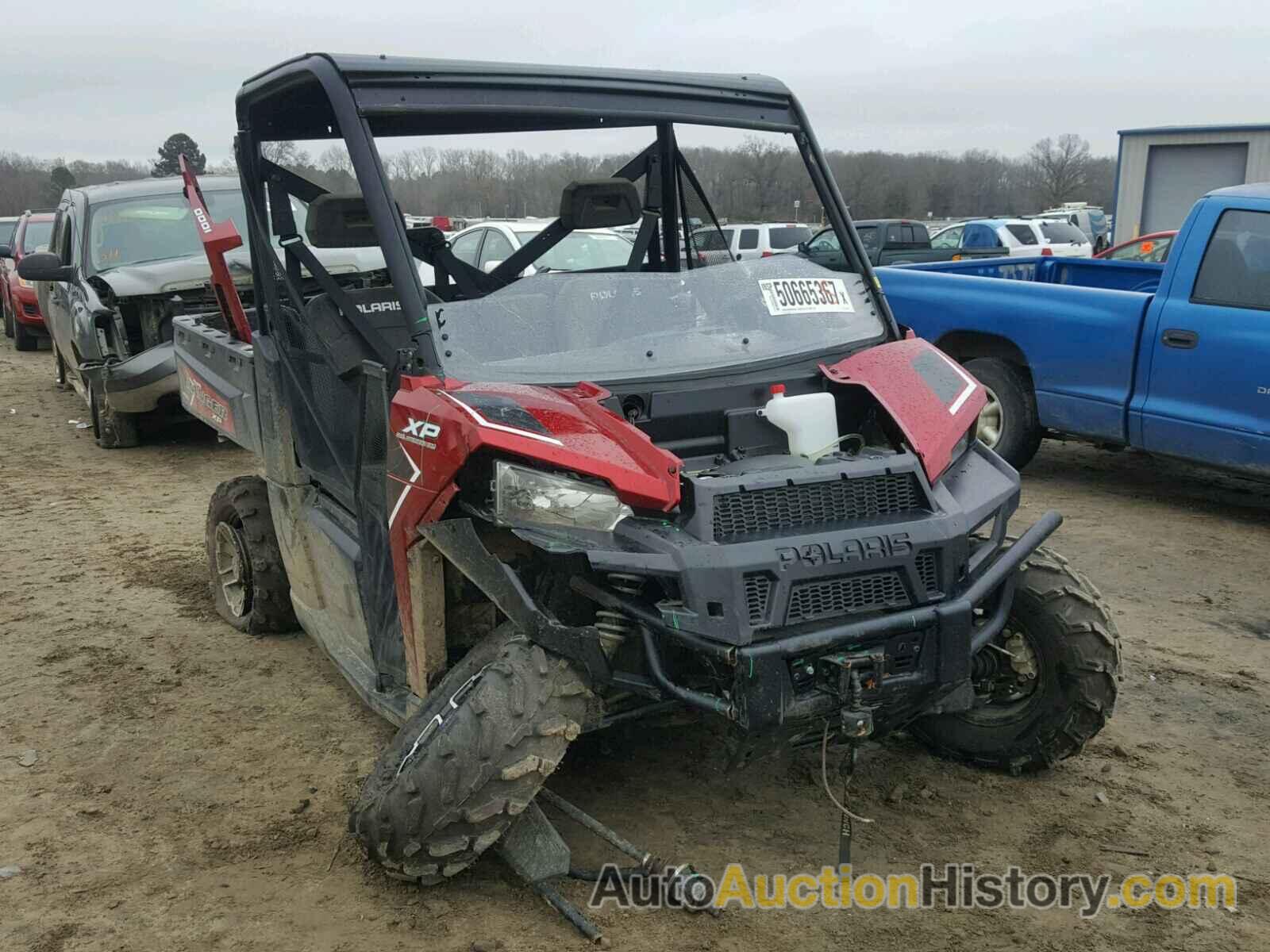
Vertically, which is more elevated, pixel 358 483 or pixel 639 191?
pixel 639 191

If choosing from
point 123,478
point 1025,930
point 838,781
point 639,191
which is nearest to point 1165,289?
point 639,191

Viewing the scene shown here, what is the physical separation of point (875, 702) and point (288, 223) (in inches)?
113

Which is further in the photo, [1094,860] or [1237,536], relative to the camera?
[1237,536]

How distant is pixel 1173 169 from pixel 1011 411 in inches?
562

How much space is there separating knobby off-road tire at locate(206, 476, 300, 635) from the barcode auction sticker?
7.99 feet

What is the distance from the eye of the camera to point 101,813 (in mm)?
3904

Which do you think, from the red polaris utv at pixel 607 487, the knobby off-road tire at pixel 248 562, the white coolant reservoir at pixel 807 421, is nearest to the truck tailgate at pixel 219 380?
the red polaris utv at pixel 607 487

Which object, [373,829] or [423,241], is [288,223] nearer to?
[423,241]

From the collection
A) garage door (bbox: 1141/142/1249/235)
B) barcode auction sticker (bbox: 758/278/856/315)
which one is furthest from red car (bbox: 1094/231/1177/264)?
barcode auction sticker (bbox: 758/278/856/315)

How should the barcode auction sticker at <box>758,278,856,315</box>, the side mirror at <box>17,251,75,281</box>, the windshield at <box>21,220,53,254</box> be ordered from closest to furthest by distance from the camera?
the barcode auction sticker at <box>758,278,856,315</box> → the side mirror at <box>17,251,75,281</box> → the windshield at <box>21,220,53,254</box>

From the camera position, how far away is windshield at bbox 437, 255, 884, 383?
142 inches

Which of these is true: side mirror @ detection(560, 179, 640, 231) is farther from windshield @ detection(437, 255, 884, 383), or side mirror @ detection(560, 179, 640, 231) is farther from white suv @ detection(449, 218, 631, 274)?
windshield @ detection(437, 255, 884, 383)

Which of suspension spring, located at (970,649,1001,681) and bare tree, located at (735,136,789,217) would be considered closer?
suspension spring, located at (970,649,1001,681)

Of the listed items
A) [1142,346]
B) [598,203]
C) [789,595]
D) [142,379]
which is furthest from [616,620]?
[142,379]
